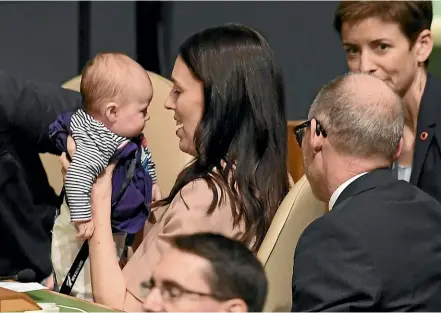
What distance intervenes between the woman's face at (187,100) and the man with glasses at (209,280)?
620 mm

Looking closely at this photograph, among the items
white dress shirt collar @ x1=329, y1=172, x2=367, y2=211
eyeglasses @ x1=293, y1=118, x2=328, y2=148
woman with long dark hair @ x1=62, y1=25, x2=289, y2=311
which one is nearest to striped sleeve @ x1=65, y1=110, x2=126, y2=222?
woman with long dark hair @ x1=62, y1=25, x2=289, y2=311

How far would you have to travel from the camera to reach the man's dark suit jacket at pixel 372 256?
1.56 meters

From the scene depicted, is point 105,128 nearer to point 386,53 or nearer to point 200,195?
point 200,195

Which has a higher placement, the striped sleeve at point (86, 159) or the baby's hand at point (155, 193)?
the striped sleeve at point (86, 159)

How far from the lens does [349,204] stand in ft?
5.42

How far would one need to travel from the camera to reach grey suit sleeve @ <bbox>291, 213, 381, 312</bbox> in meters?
1.56

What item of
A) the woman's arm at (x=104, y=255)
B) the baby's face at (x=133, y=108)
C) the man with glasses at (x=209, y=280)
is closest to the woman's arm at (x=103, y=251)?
the woman's arm at (x=104, y=255)

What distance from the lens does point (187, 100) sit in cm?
192

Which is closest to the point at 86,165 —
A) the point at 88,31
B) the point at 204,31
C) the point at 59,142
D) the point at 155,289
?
the point at 59,142

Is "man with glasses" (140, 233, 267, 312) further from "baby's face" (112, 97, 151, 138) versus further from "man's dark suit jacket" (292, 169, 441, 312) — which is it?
"baby's face" (112, 97, 151, 138)

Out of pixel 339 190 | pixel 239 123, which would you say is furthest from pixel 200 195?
pixel 339 190

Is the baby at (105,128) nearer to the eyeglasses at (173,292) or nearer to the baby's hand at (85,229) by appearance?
the baby's hand at (85,229)

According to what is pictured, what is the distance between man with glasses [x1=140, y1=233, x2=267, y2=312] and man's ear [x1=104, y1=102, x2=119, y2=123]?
887 millimetres

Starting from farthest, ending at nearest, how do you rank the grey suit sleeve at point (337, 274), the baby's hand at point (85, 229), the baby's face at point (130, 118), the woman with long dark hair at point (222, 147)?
the baby's face at point (130, 118) → the baby's hand at point (85, 229) → the woman with long dark hair at point (222, 147) → the grey suit sleeve at point (337, 274)
